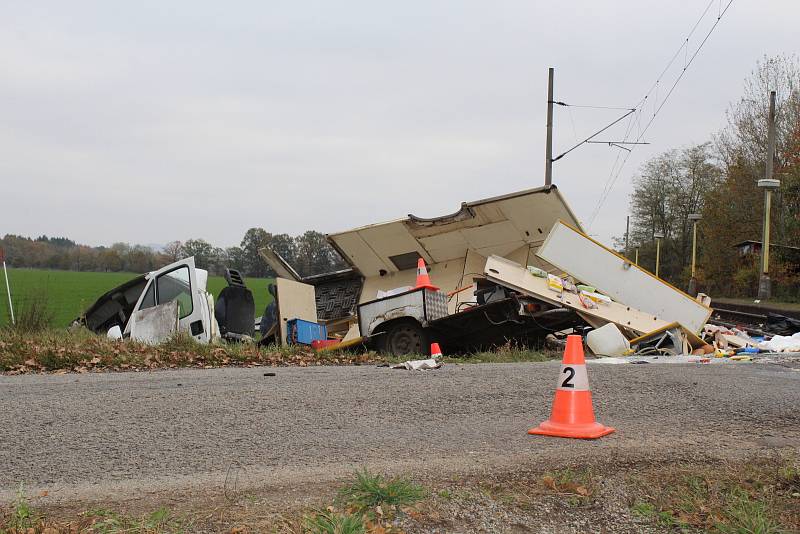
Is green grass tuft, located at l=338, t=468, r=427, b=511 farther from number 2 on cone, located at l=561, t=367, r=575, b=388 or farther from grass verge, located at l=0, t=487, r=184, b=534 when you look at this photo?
number 2 on cone, located at l=561, t=367, r=575, b=388

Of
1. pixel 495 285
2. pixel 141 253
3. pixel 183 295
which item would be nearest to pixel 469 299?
pixel 495 285

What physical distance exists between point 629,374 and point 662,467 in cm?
346

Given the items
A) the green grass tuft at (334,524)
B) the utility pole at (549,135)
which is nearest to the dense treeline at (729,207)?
the utility pole at (549,135)

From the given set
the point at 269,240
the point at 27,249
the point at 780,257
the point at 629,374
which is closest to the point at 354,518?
the point at 629,374

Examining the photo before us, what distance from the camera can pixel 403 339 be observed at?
35.6 ft

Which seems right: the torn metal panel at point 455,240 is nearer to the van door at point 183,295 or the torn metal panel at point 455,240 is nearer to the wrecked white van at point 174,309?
the wrecked white van at point 174,309

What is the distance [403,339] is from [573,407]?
6.05 meters

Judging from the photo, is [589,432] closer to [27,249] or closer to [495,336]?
[495,336]

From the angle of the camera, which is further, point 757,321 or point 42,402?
point 757,321

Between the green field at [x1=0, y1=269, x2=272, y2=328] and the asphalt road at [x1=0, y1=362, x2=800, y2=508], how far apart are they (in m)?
5.79

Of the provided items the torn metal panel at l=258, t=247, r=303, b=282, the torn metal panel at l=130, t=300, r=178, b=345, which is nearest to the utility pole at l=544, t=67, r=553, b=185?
the torn metal panel at l=258, t=247, r=303, b=282

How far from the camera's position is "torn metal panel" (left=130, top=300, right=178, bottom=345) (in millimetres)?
10992

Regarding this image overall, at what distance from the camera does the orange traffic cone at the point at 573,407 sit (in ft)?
15.7

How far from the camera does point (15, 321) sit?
39.8 ft
